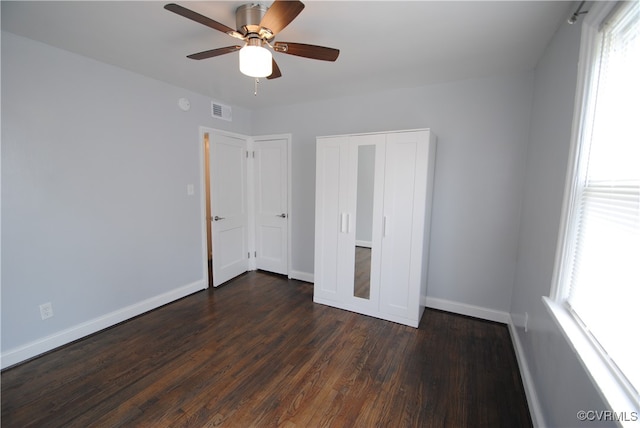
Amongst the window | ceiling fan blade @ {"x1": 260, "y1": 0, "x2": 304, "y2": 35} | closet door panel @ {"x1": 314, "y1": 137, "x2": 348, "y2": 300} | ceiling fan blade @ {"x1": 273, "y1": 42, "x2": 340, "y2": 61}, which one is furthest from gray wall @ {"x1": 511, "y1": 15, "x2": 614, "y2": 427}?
closet door panel @ {"x1": 314, "y1": 137, "x2": 348, "y2": 300}

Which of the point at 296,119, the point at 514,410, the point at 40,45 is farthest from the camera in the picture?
the point at 296,119

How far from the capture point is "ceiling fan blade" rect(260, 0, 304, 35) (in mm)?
1293

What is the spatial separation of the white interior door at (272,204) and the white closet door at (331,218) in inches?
38.1

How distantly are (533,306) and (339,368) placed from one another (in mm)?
1531

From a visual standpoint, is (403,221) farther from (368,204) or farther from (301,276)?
(301,276)

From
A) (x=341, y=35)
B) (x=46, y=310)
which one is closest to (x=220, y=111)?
(x=341, y=35)

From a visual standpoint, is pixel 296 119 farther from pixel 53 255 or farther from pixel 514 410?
pixel 514 410

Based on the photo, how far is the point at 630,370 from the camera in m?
0.89

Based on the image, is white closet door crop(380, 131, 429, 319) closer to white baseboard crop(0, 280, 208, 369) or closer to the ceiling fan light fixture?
the ceiling fan light fixture

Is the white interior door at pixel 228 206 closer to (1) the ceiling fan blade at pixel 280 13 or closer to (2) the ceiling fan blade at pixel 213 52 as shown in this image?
(2) the ceiling fan blade at pixel 213 52

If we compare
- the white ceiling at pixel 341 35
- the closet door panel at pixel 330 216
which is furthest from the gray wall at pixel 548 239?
the closet door panel at pixel 330 216

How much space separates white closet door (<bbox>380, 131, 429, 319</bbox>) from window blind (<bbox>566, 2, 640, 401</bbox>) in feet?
4.24

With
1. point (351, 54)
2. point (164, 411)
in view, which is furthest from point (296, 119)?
point (164, 411)

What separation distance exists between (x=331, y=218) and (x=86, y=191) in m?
2.38
